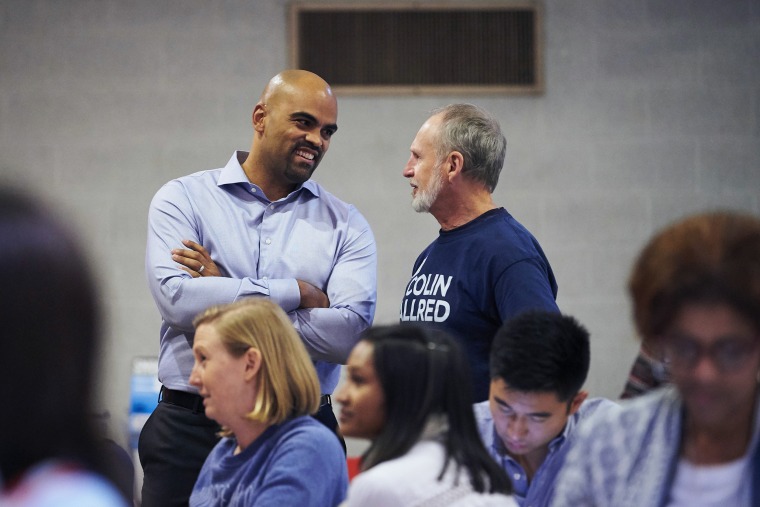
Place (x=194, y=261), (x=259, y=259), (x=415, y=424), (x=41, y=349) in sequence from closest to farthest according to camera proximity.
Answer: (x=41, y=349) < (x=415, y=424) < (x=194, y=261) < (x=259, y=259)

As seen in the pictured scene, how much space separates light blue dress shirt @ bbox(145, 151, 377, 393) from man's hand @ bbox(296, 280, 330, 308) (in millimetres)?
24

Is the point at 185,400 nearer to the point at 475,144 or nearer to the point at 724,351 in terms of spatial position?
the point at 475,144

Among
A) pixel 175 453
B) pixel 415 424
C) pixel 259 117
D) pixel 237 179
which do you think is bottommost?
pixel 175 453

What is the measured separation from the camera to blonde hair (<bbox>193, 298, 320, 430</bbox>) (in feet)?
7.04

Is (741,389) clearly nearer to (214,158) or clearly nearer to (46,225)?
(46,225)

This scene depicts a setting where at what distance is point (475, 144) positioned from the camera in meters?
2.80

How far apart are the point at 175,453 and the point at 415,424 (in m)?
1.05

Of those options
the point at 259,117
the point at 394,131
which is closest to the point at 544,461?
the point at 259,117

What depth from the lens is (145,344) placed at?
4848mm

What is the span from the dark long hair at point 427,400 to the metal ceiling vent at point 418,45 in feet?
10.8

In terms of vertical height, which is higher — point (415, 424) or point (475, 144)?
point (475, 144)

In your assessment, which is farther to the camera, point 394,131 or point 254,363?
point 394,131

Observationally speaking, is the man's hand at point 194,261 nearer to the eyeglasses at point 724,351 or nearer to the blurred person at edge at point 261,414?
the blurred person at edge at point 261,414

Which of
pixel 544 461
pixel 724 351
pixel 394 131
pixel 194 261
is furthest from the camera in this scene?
pixel 394 131
